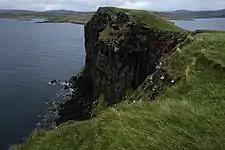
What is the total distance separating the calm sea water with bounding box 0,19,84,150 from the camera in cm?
5397

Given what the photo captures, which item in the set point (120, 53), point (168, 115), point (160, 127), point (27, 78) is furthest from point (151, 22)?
point (160, 127)

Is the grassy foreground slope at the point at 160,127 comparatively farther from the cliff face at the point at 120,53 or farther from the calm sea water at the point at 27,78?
the calm sea water at the point at 27,78

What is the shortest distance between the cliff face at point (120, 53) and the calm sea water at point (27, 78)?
6.42 meters

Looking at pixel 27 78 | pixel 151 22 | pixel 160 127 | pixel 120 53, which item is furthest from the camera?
→ pixel 27 78

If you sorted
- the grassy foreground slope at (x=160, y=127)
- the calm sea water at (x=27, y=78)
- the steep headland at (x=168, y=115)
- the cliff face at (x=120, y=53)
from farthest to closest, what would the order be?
the calm sea water at (x=27, y=78)
the cliff face at (x=120, y=53)
the steep headland at (x=168, y=115)
the grassy foreground slope at (x=160, y=127)

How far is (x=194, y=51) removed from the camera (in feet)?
77.7

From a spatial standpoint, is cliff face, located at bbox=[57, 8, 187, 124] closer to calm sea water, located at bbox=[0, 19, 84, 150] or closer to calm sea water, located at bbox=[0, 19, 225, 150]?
calm sea water, located at bbox=[0, 19, 225, 150]

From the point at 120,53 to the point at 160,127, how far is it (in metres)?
45.7

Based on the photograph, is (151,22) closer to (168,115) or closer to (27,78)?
(27,78)

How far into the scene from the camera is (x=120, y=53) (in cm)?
5591

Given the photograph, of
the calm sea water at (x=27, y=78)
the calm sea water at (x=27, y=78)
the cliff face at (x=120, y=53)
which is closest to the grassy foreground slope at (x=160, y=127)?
the cliff face at (x=120, y=53)

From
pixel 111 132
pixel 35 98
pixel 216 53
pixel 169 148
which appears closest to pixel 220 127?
pixel 169 148

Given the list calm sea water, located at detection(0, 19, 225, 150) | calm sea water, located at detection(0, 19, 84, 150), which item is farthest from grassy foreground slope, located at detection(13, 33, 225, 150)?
calm sea water, located at detection(0, 19, 225, 150)

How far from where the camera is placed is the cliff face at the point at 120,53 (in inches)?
1996
